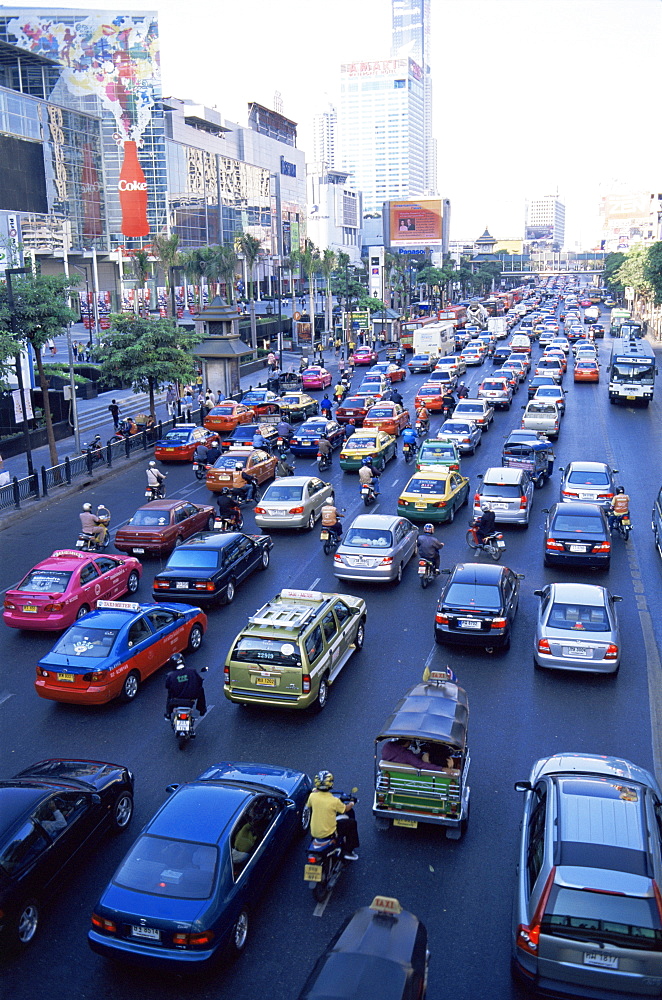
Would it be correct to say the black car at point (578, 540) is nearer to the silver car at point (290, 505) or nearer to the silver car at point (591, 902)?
the silver car at point (290, 505)

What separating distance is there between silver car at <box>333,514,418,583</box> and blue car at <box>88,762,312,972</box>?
34.1 ft

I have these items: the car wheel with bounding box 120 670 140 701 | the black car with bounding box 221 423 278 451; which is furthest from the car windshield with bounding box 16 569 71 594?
the black car with bounding box 221 423 278 451

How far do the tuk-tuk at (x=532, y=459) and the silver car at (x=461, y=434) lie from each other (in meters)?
3.24

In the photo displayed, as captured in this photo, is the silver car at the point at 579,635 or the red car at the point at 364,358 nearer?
the silver car at the point at 579,635

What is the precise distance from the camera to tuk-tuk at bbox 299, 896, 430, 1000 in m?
6.66

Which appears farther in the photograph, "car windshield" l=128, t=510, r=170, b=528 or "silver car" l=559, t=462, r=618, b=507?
"silver car" l=559, t=462, r=618, b=507

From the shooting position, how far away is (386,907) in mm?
7773

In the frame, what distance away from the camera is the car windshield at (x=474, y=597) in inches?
646

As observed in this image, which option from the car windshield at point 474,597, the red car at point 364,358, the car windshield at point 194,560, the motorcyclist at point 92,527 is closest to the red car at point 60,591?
the car windshield at point 194,560

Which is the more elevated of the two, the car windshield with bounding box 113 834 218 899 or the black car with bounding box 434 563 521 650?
the car windshield with bounding box 113 834 218 899

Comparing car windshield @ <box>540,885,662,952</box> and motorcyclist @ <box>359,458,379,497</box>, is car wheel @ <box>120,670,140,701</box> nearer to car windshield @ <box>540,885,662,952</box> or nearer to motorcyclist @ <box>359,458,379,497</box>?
car windshield @ <box>540,885,662,952</box>

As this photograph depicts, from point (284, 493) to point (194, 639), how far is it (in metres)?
9.15

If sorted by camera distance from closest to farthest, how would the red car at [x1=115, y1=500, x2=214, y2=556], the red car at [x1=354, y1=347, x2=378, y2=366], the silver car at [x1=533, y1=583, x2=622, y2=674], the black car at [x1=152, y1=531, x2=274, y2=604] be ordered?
the silver car at [x1=533, y1=583, x2=622, y2=674], the black car at [x1=152, y1=531, x2=274, y2=604], the red car at [x1=115, y1=500, x2=214, y2=556], the red car at [x1=354, y1=347, x2=378, y2=366]

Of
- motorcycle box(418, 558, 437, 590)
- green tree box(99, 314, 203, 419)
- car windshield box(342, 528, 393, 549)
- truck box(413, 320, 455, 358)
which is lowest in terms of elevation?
motorcycle box(418, 558, 437, 590)
